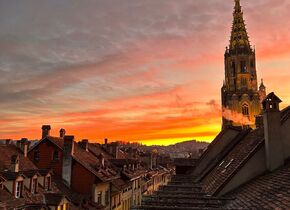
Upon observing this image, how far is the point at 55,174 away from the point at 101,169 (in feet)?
16.5

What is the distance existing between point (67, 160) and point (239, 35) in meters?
109

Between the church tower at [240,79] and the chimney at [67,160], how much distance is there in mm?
87653

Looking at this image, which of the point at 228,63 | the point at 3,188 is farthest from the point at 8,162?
the point at 228,63

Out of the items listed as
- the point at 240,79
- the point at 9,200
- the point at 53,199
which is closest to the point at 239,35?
the point at 240,79

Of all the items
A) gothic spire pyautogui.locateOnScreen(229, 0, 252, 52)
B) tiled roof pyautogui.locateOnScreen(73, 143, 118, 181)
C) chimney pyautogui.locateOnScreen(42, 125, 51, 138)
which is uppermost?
gothic spire pyautogui.locateOnScreen(229, 0, 252, 52)

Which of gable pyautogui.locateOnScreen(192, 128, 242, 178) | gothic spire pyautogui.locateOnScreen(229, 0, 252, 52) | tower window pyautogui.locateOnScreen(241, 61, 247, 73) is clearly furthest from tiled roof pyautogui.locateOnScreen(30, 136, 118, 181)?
gothic spire pyautogui.locateOnScreen(229, 0, 252, 52)

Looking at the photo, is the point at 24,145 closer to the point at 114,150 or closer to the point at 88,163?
the point at 88,163

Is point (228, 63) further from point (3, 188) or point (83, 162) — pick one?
point (3, 188)

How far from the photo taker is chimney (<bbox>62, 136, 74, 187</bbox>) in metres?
35.8

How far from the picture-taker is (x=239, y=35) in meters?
132

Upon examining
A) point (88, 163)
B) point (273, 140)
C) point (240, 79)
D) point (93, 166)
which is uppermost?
point (240, 79)

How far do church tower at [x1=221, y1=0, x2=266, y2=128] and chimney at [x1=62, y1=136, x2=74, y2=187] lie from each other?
8765 cm

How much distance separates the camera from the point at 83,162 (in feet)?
119

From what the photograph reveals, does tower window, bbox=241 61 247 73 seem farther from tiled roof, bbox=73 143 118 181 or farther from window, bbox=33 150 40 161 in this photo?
window, bbox=33 150 40 161
